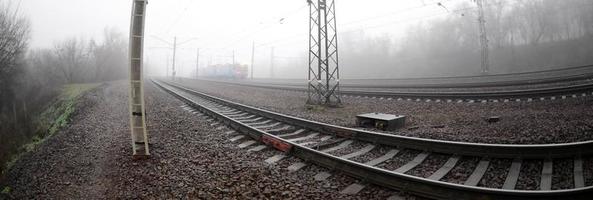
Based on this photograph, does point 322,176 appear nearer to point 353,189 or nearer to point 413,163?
point 353,189

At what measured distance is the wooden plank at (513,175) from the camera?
14.1 ft

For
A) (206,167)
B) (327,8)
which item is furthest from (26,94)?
(206,167)

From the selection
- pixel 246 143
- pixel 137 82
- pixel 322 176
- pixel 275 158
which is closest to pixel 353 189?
pixel 322 176

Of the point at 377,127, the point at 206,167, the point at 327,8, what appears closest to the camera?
the point at 206,167

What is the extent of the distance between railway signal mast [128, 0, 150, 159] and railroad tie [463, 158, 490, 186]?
5.98m

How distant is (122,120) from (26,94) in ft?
112

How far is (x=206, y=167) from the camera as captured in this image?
19.6 ft

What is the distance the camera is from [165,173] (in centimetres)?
576

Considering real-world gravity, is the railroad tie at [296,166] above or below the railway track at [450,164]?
below

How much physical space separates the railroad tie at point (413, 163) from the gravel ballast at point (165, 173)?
73 cm

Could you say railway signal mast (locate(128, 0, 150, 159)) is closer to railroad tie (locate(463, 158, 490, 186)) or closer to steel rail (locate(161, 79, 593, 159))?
steel rail (locate(161, 79, 593, 159))

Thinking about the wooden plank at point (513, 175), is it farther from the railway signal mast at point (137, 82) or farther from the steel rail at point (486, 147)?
the railway signal mast at point (137, 82)

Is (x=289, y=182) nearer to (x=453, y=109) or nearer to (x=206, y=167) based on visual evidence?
(x=206, y=167)

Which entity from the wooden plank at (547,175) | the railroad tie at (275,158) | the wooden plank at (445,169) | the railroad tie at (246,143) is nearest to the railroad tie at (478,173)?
the wooden plank at (445,169)
